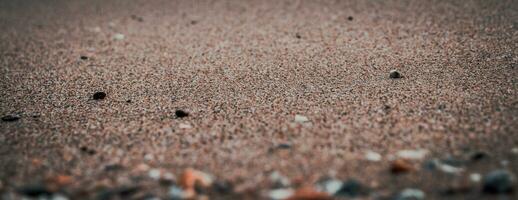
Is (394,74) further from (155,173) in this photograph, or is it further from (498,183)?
(155,173)

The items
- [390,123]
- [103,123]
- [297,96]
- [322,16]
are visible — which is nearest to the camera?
[390,123]

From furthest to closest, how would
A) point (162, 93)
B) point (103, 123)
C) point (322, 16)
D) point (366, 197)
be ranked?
point (322, 16), point (162, 93), point (103, 123), point (366, 197)

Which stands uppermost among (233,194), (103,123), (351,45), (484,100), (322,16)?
(322,16)

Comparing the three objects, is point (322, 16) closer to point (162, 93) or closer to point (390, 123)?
point (162, 93)

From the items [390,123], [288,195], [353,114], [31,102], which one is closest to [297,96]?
[353,114]

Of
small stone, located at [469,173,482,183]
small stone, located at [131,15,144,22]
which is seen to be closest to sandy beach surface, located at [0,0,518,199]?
small stone, located at [469,173,482,183]

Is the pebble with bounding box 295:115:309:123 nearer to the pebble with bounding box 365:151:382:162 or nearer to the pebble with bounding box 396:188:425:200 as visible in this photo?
the pebble with bounding box 365:151:382:162

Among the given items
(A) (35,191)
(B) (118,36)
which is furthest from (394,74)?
(B) (118,36)
